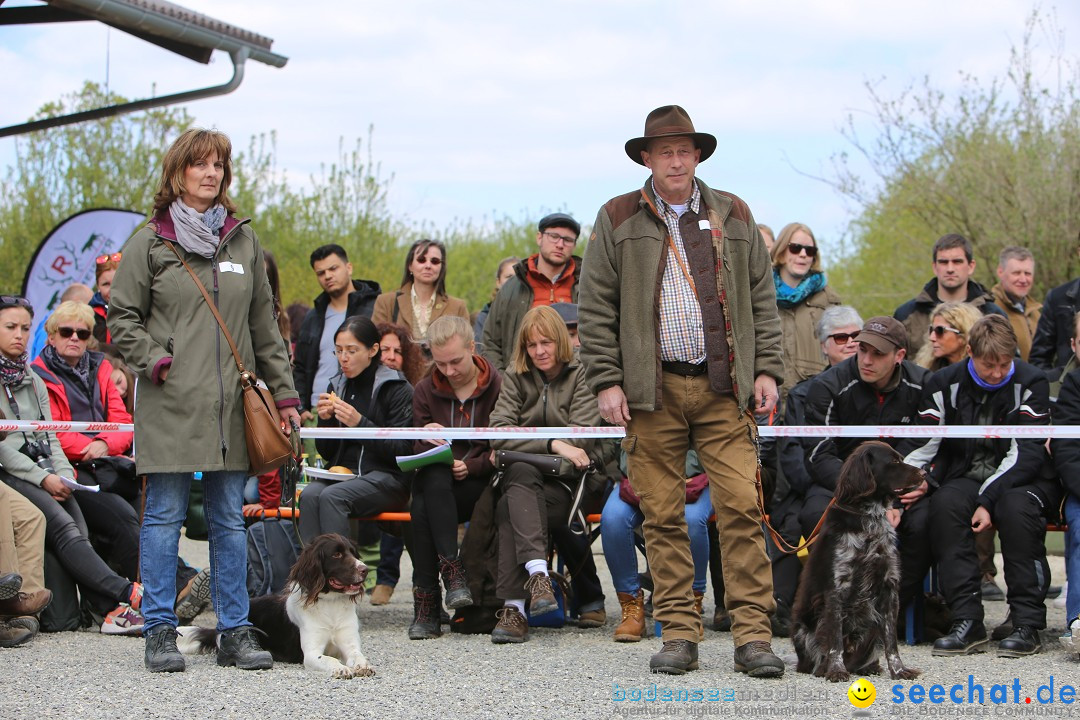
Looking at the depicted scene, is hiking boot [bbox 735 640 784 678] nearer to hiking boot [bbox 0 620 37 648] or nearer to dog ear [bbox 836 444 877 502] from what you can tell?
dog ear [bbox 836 444 877 502]

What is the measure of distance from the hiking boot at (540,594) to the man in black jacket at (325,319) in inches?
121

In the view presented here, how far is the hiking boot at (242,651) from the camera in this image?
19.4 ft

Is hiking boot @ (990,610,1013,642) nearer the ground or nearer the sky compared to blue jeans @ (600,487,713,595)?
nearer the ground

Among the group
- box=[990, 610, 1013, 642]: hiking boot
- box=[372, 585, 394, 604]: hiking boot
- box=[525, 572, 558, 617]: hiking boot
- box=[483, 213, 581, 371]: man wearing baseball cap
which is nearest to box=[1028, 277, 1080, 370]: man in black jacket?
box=[990, 610, 1013, 642]: hiking boot

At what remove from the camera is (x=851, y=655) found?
5.54 metres

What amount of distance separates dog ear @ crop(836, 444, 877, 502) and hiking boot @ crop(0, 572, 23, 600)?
422 cm

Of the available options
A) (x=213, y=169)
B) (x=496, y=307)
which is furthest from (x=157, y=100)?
(x=213, y=169)

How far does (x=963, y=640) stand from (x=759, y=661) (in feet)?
5.20

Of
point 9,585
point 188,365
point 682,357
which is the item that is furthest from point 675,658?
point 9,585

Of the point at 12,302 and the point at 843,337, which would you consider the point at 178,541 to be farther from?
the point at 843,337

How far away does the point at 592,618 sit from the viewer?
7645 mm

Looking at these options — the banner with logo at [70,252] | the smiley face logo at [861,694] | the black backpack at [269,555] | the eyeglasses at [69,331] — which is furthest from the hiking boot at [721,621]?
the banner with logo at [70,252]

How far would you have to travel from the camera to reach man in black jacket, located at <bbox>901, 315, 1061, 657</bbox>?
21.3 feet

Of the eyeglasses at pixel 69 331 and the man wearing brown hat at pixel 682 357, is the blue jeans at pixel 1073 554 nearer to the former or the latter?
the man wearing brown hat at pixel 682 357
